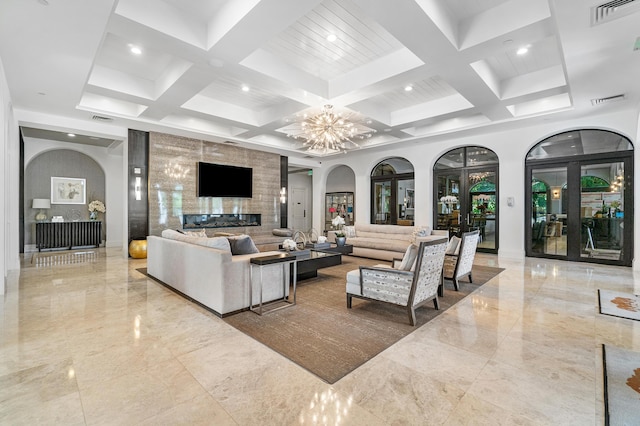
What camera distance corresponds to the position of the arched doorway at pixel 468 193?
313 inches

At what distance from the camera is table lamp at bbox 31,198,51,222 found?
820 cm

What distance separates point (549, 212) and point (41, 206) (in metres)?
13.1

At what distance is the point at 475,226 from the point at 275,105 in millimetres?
6053

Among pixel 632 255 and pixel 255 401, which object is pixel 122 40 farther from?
pixel 632 255

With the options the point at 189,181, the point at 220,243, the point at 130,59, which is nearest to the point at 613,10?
the point at 220,243

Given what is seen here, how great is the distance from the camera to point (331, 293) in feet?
14.2

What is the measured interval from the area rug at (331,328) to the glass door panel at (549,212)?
423 cm

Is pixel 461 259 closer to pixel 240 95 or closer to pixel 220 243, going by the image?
pixel 220 243

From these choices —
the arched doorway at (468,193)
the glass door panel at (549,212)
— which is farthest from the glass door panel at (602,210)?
the arched doorway at (468,193)

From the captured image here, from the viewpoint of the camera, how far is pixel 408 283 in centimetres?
326

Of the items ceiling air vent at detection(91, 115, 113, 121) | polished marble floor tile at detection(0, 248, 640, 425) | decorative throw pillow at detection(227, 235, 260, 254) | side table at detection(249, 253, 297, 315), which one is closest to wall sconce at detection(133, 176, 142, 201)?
ceiling air vent at detection(91, 115, 113, 121)

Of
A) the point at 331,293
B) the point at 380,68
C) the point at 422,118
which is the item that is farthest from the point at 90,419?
the point at 422,118

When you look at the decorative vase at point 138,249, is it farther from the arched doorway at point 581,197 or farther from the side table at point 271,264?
the arched doorway at point 581,197

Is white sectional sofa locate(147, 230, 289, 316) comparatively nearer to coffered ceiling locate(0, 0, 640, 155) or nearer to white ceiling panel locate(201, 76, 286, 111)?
coffered ceiling locate(0, 0, 640, 155)
